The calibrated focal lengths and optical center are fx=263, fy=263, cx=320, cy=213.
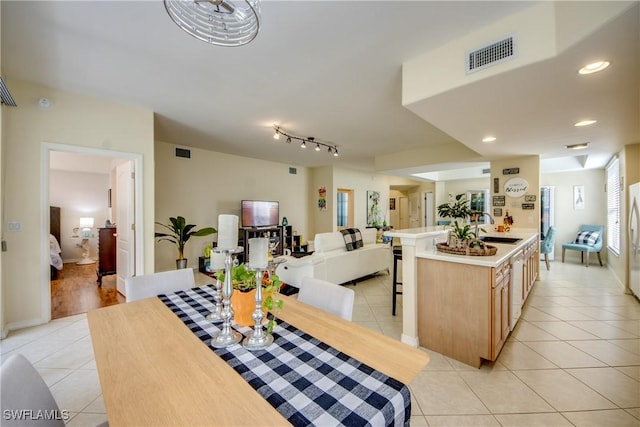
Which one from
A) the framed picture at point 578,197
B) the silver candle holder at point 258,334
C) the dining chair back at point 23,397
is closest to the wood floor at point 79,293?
the dining chair back at point 23,397

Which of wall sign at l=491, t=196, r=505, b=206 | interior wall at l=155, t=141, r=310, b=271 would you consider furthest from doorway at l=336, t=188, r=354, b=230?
wall sign at l=491, t=196, r=505, b=206

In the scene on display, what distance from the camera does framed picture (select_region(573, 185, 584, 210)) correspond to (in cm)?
620

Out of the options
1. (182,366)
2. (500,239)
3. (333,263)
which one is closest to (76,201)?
(333,263)

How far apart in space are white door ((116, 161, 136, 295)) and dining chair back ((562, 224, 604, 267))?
8353 mm

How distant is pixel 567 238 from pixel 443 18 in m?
7.19

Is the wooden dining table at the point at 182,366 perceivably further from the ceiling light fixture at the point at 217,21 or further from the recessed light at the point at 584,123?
the recessed light at the point at 584,123

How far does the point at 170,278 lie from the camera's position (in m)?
1.92

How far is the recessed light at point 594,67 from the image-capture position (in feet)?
5.69

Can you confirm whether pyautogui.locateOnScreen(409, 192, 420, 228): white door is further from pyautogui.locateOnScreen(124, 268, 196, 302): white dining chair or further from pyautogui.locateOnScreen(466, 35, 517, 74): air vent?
pyautogui.locateOnScreen(124, 268, 196, 302): white dining chair

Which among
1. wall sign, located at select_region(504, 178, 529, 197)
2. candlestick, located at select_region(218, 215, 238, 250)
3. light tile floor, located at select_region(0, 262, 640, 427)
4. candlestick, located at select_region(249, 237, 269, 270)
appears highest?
wall sign, located at select_region(504, 178, 529, 197)

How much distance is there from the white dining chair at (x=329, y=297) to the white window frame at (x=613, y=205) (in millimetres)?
5760

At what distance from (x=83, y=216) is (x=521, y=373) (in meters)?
8.81

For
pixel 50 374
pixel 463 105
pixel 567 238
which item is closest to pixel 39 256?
pixel 50 374

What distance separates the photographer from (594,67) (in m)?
1.78
